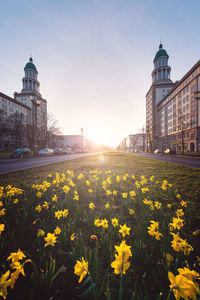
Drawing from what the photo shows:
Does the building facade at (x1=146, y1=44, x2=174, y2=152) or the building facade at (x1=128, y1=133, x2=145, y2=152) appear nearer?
the building facade at (x1=146, y1=44, x2=174, y2=152)

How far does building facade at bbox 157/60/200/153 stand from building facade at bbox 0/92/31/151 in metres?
49.0

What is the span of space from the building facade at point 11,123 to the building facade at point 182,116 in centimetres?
4902

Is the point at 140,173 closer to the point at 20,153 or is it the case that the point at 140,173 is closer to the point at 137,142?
the point at 20,153

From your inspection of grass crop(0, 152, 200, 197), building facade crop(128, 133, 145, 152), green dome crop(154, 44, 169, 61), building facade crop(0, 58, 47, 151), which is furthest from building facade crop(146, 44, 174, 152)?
grass crop(0, 152, 200, 197)

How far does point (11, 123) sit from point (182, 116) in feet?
174

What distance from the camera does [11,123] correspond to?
44.8 metres

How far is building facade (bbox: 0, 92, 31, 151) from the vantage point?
140 ft

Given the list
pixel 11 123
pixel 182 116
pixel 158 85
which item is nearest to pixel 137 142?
pixel 158 85

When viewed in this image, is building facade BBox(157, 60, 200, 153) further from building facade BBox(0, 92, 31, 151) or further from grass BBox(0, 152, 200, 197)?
building facade BBox(0, 92, 31, 151)

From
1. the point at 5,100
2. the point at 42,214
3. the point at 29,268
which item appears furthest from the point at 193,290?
the point at 5,100

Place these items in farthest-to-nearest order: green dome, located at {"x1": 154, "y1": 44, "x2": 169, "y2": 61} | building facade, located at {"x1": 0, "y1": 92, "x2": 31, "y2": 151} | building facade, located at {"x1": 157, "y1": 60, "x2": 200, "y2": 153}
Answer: green dome, located at {"x1": 154, "y1": 44, "x2": 169, "y2": 61}
building facade, located at {"x1": 0, "y1": 92, "x2": 31, "y2": 151}
building facade, located at {"x1": 157, "y1": 60, "x2": 200, "y2": 153}

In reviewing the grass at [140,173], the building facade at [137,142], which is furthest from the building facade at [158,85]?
the grass at [140,173]

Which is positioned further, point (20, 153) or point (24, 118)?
point (24, 118)

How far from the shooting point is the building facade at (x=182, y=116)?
38594 millimetres
